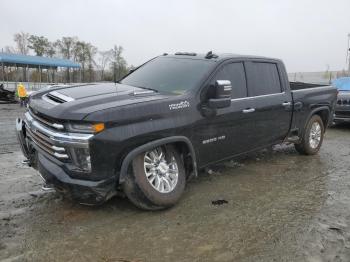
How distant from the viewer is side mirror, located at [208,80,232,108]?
4.77 m

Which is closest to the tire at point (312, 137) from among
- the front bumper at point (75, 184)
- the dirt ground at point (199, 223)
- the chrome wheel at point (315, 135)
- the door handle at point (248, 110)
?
the chrome wheel at point (315, 135)

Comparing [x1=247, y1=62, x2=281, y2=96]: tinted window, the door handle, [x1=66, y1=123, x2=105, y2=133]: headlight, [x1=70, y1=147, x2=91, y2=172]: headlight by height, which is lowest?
[x1=70, y1=147, x2=91, y2=172]: headlight

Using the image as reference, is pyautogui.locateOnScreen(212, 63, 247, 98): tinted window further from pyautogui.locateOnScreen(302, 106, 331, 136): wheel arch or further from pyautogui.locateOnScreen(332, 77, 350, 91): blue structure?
pyautogui.locateOnScreen(332, 77, 350, 91): blue structure

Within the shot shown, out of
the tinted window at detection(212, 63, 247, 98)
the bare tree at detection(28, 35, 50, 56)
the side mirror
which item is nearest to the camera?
the side mirror

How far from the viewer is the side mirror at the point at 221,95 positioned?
4.77m

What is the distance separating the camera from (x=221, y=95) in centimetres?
481

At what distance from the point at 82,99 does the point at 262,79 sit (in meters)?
3.09

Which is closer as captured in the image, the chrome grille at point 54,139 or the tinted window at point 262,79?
the chrome grille at point 54,139

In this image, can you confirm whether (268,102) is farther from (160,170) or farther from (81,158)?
(81,158)

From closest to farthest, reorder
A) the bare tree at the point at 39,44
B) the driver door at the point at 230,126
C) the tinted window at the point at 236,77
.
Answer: the driver door at the point at 230,126 < the tinted window at the point at 236,77 < the bare tree at the point at 39,44

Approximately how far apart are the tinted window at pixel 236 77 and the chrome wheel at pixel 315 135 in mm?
2500

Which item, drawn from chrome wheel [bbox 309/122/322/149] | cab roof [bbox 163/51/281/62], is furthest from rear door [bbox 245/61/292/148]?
chrome wheel [bbox 309/122/322/149]

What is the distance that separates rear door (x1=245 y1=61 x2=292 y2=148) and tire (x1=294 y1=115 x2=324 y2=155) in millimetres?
894

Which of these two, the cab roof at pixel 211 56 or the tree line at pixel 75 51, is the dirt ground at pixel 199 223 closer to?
the cab roof at pixel 211 56
